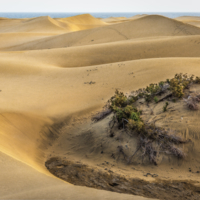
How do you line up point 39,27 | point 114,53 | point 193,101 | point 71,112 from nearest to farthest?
point 193,101 < point 71,112 < point 114,53 < point 39,27

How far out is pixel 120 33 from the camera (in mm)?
29688

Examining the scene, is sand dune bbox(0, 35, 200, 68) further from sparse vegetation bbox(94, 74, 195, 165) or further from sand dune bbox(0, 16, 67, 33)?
sand dune bbox(0, 16, 67, 33)

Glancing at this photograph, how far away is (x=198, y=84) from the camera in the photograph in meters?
7.87

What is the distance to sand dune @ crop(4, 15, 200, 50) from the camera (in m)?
27.8

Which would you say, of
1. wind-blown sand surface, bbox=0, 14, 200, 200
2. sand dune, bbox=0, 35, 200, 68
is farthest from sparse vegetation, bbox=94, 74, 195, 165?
sand dune, bbox=0, 35, 200, 68

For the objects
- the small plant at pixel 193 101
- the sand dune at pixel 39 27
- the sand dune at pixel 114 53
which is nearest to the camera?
the small plant at pixel 193 101

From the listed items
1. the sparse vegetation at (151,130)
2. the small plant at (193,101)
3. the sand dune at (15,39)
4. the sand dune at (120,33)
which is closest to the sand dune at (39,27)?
the sand dune at (15,39)

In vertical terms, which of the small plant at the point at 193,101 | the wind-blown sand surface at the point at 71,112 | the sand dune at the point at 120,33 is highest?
the sand dune at the point at 120,33

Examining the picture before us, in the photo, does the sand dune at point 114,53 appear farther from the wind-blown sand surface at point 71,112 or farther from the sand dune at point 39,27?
the sand dune at point 39,27

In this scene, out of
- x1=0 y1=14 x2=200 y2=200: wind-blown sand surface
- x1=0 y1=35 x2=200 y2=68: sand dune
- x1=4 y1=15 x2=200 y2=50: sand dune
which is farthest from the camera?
x1=4 y1=15 x2=200 y2=50: sand dune

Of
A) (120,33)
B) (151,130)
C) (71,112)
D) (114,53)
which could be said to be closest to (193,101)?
(151,130)

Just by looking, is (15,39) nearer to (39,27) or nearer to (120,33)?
(39,27)

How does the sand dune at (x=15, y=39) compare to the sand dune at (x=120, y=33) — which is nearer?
the sand dune at (x=120, y=33)

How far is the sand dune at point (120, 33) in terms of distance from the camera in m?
27.8
